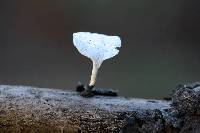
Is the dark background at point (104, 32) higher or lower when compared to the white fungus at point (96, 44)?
higher

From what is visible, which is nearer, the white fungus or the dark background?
the white fungus

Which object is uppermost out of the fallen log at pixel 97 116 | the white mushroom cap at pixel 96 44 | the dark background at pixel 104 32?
the dark background at pixel 104 32

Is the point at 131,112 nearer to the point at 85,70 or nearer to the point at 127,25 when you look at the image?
the point at 85,70

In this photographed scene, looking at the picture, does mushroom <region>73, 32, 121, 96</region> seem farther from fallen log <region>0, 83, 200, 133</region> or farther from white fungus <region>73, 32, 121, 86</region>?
fallen log <region>0, 83, 200, 133</region>

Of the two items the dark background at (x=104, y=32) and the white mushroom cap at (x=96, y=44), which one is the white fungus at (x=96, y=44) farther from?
the dark background at (x=104, y=32)

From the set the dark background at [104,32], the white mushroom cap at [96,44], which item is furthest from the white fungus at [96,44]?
the dark background at [104,32]

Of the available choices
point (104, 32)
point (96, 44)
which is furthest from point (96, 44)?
point (104, 32)

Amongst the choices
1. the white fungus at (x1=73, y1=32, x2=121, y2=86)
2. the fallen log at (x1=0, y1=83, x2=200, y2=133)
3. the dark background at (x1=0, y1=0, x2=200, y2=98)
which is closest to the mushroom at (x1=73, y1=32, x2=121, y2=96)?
the white fungus at (x1=73, y1=32, x2=121, y2=86)
